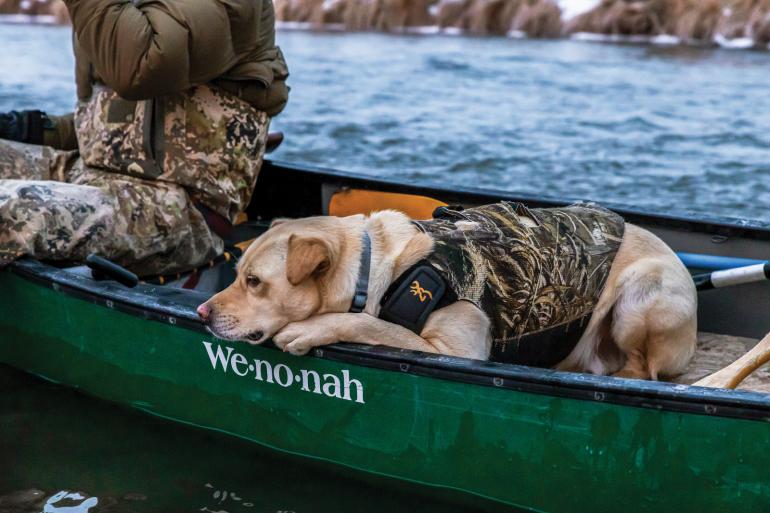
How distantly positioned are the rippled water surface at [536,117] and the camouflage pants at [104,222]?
5.08 metres

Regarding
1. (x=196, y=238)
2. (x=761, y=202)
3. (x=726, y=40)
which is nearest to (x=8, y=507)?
(x=196, y=238)

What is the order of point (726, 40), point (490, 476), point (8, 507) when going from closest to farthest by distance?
1. point (490, 476)
2. point (8, 507)
3. point (726, 40)

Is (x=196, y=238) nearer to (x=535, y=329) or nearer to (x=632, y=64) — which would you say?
(x=535, y=329)

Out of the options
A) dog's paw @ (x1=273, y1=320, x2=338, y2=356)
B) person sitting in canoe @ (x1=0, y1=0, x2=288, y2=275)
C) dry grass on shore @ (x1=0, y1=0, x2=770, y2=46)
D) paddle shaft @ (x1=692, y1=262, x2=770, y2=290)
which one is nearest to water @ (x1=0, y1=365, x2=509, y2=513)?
dog's paw @ (x1=273, y1=320, x2=338, y2=356)

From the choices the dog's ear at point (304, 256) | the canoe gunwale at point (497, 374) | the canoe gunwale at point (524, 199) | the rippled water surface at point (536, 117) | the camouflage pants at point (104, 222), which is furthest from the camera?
the rippled water surface at point (536, 117)

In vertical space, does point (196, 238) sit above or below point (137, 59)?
below

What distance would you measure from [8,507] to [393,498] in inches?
63.2

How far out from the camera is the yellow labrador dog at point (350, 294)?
A: 13.1 feet

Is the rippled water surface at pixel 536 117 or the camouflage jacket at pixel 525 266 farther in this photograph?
the rippled water surface at pixel 536 117

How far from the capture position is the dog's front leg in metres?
4.10

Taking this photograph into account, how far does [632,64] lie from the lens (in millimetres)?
21391

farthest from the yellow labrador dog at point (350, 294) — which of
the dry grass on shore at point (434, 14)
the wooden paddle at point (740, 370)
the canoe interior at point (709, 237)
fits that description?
the dry grass on shore at point (434, 14)

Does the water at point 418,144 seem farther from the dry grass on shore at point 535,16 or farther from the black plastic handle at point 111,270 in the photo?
the dry grass on shore at point 535,16


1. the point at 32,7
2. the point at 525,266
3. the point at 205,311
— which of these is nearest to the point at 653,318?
the point at 525,266
